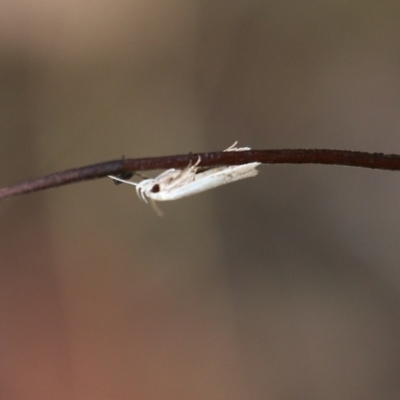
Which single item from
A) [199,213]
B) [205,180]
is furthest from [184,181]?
[199,213]

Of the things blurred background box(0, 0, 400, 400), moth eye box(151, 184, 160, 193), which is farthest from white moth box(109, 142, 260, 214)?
blurred background box(0, 0, 400, 400)

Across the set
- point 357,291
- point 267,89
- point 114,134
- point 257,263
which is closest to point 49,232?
point 114,134

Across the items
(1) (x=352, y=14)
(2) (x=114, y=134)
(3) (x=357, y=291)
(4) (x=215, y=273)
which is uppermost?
(1) (x=352, y=14)

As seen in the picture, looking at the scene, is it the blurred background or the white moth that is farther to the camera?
the blurred background

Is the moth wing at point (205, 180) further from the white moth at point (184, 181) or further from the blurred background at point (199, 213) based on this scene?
the blurred background at point (199, 213)

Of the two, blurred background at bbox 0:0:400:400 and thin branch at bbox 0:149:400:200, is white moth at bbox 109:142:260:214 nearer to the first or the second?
thin branch at bbox 0:149:400:200

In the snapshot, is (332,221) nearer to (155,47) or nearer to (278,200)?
(278,200)
